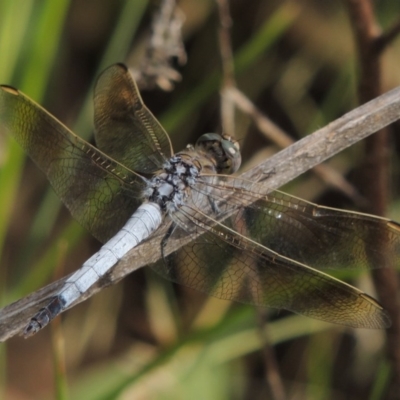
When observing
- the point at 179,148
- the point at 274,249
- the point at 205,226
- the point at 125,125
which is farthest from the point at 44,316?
the point at 179,148

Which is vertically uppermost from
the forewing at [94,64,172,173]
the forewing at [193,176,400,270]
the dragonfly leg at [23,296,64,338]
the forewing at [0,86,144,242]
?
the forewing at [94,64,172,173]

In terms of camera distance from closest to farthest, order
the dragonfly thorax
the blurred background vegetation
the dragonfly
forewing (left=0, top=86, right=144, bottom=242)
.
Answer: the dragonfly → forewing (left=0, top=86, right=144, bottom=242) → the dragonfly thorax → the blurred background vegetation

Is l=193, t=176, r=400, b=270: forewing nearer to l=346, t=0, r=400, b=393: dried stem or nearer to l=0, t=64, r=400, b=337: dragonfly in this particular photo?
l=0, t=64, r=400, b=337: dragonfly

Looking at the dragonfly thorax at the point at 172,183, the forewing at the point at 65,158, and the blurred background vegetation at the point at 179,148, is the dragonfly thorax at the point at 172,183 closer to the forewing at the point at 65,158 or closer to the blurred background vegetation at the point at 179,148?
the forewing at the point at 65,158

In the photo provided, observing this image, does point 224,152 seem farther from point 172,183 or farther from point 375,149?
point 375,149

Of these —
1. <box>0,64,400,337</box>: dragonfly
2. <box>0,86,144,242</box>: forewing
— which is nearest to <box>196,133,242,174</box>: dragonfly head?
<box>0,64,400,337</box>: dragonfly

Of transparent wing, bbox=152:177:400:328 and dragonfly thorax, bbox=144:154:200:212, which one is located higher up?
dragonfly thorax, bbox=144:154:200:212
